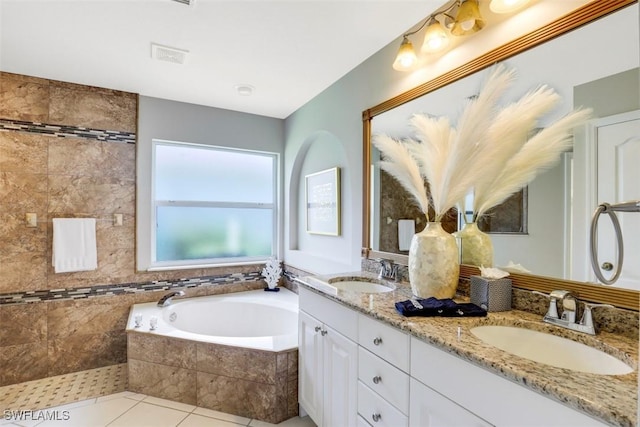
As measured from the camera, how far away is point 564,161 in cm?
114

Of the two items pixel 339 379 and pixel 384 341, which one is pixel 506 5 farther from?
pixel 339 379

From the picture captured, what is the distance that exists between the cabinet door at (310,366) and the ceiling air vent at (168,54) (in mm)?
1914

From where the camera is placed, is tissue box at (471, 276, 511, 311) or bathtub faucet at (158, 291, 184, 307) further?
bathtub faucet at (158, 291, 184, 307)

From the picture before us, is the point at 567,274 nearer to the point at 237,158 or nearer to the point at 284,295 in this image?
the point at 284,295

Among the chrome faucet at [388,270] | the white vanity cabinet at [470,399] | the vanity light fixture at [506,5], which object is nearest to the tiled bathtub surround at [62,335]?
the chrome faucet at [388,270]

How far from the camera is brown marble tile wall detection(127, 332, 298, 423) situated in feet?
6.45

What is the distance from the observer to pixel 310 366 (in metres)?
1.82

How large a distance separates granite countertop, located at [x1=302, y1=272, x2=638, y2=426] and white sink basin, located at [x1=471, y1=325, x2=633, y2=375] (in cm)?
2

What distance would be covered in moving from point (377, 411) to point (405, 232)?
990mm

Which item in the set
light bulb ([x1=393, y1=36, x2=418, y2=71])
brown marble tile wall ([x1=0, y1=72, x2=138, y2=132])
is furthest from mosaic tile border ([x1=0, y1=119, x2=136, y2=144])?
light bulb ([x1=393, y1=36, x2=418, y2=71])

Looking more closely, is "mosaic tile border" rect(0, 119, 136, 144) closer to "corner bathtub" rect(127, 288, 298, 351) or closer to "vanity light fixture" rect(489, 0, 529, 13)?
"corner bathtub" rect(127, 288, 298, 351)

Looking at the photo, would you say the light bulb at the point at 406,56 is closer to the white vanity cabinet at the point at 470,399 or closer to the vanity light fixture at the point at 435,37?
the vanity light fixture at the point at 435,37

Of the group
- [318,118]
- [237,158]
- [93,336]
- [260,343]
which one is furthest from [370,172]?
[93,336]

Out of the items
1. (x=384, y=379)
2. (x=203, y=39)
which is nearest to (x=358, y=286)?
(x=384, y=379)
